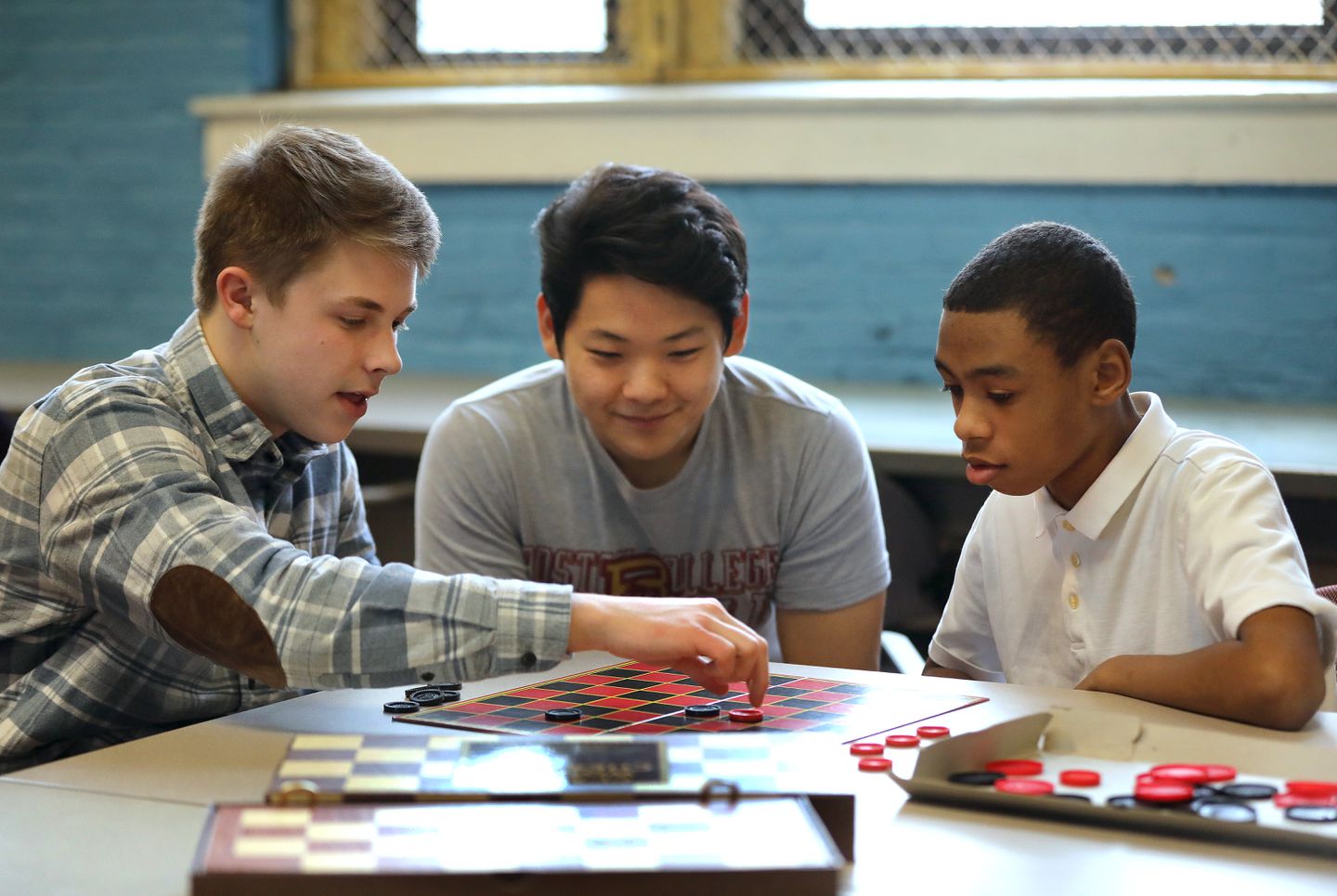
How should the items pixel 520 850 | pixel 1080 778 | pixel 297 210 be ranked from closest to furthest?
pixel 520 850 → pixel 1080 778 → pixel 297 210

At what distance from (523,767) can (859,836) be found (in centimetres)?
23

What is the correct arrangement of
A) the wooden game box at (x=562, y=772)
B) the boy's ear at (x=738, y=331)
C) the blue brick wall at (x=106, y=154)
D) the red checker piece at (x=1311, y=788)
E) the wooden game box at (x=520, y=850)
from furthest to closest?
1. the blue brick wall at (x=106, y=154)
2. the boy's ear at (x=738, y=331)
3. the red checker piece at (x=1311, y=788)
4. the wooden game box at (x=562, y=772)
5. the wooden game box at (x=520, y=850)

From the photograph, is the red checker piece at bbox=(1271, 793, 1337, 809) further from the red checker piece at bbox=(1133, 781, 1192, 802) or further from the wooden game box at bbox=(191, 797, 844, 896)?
the wooden game box at bbox=(191, 797, 844, 896)

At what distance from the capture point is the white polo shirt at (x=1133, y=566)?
4.33ft

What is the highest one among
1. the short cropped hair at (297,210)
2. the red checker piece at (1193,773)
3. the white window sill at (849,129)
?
the white window sill at (849,129)

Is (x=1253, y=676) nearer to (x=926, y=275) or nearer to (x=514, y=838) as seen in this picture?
(x=514, y=838)

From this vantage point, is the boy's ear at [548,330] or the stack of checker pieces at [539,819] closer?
the stack of checker pieces at [539,819]

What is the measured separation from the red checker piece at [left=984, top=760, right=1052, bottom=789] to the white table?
0.07 meters

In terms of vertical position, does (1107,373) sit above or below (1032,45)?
below

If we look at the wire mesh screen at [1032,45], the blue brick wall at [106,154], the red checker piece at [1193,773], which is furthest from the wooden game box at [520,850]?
the blue brick wall at [106,154]

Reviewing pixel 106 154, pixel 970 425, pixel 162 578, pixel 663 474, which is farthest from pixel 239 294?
pixel 106 154

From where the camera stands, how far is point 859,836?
3.14ft

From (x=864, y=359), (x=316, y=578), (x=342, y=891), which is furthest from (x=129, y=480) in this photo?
(x=864, y=359)

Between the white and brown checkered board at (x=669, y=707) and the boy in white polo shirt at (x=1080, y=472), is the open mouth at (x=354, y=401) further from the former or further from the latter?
the boy in white polo shirt at (x=1080, y=472)
